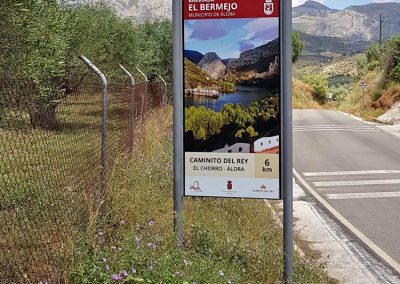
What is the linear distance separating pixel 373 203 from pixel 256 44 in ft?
19.1

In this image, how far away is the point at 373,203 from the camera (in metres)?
9.83

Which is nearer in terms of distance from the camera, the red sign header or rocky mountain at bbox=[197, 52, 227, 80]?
the red sign header

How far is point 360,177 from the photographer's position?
503 inches

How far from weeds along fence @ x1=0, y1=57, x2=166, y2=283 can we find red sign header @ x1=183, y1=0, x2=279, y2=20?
156 centimetres

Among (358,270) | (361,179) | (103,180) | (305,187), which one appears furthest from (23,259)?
(361,179)

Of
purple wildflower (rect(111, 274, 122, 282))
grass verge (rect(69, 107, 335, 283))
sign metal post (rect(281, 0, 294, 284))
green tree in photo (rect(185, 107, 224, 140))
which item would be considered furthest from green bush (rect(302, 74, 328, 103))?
purple wildflower (rect(111, 274, 122, 282))

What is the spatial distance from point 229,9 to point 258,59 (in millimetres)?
489

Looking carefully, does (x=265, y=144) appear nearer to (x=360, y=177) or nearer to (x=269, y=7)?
(x=269, y=7)

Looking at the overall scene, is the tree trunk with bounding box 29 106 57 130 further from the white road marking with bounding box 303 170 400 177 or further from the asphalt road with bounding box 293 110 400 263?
the white road marking with bounding box 303 170 400 177

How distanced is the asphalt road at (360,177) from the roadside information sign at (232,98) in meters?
2.62

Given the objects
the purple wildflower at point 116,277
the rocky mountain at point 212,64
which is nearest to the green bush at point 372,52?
the rocky mountain at point 212,64

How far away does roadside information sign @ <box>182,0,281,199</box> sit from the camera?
191 inches

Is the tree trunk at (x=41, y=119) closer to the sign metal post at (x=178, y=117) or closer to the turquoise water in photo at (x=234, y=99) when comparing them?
the sign metal post at (x=178, y=117)

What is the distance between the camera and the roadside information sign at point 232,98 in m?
4.86
